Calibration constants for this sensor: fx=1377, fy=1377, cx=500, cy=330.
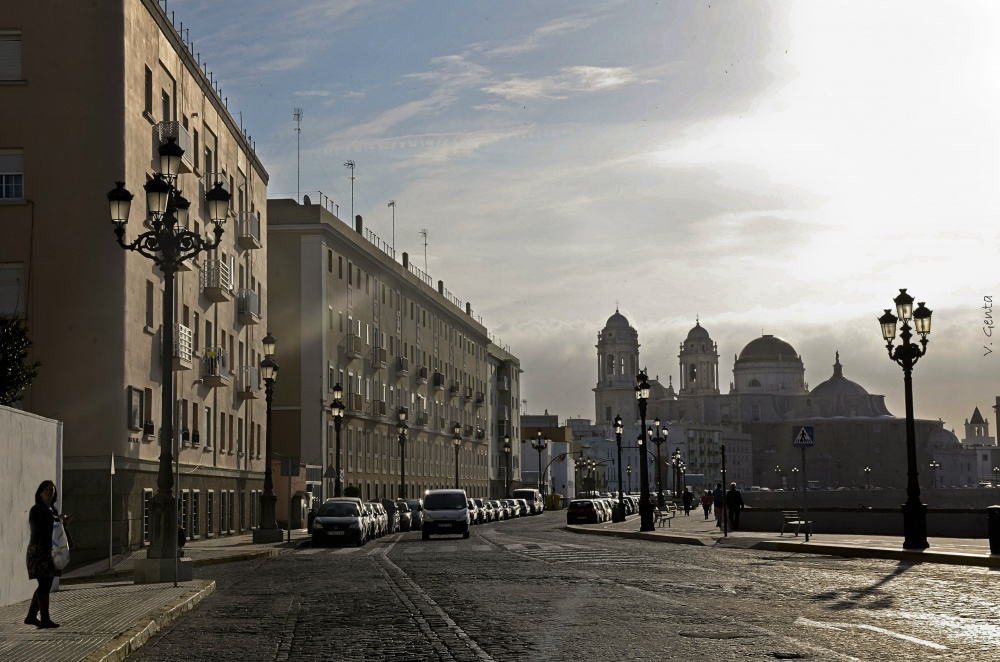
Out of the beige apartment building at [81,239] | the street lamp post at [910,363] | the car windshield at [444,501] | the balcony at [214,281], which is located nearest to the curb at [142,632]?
the street lamp post at [910,363]

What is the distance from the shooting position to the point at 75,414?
37.7 metres

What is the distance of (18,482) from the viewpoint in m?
18.9

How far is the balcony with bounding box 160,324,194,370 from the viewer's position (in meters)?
43.1

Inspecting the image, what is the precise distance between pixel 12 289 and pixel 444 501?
17.1m

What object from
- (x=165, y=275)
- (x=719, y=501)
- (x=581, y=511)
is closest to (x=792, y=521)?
(x=719, y=501)

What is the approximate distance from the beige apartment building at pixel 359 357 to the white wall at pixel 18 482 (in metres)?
34.3

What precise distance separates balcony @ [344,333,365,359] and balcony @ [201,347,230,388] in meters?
24.2

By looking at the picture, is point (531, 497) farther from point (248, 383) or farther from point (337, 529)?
point (337, 529)

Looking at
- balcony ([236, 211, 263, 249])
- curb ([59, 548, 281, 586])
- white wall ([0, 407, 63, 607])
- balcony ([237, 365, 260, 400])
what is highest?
balcony ([236, 211, 263, 249])

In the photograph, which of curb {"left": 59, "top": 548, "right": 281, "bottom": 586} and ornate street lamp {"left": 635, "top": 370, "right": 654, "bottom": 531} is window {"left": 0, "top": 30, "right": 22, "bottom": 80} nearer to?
curb {"left": 59, "top": 548, "right": 281, "bottom": 586}

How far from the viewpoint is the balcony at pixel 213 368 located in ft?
163

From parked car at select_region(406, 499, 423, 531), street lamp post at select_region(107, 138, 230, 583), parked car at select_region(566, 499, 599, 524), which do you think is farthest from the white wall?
parked car at select_region(566, 499, 599, 524)

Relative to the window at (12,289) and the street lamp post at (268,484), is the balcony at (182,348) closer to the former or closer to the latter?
the street lamp post at (268,484)

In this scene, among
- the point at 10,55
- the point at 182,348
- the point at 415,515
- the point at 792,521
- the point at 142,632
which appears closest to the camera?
the point at 142,632
